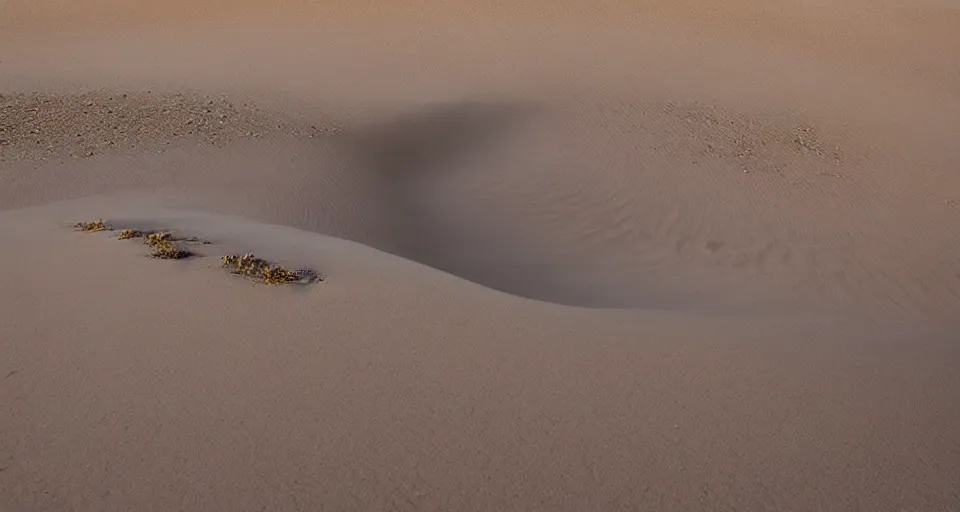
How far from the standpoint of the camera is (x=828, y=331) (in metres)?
5.99

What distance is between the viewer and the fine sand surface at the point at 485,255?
154 inches

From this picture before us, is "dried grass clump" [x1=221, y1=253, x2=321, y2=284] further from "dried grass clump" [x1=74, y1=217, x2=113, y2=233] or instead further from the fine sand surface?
"dried grass clump" [x1=74, y1=217, x2=113, y2=233]

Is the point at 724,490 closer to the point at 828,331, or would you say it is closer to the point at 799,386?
the point at 799,386

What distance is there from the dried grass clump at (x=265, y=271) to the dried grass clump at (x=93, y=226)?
5.05 feet

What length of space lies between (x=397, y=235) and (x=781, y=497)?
271 inches

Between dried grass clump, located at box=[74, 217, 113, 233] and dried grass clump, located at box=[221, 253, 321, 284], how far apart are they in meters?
1.54

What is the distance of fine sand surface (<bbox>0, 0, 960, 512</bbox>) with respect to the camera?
3908 mm

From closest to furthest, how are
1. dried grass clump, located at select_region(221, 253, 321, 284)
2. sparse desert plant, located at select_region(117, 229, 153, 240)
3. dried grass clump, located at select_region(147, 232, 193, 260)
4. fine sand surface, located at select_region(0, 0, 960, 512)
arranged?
1. fine sand surface, located at select_region(0, 0, 960, 512)
2. dried grass clump, located at select_region(221, 253, 321, 284)
3. dried grass clump, located at select_region(147, 232, 193, 260)
4. sparse desert plant, located at select_region(117, 229, 153, 240)

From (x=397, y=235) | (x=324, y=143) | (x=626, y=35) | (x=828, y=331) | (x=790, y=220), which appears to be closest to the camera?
(x=828, y=331)

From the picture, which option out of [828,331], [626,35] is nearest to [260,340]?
[828,331]

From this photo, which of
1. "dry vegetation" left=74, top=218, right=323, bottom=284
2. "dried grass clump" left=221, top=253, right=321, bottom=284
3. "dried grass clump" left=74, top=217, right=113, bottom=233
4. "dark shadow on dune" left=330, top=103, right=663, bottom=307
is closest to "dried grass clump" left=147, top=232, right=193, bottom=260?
"dry vegetation" left=74, top=218, right=323, bottom=284

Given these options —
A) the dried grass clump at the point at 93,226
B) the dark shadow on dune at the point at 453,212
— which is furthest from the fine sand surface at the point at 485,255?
the dried grass clump at the point at 93,226

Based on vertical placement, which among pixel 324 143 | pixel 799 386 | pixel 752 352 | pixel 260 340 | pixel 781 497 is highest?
pixel 324 143

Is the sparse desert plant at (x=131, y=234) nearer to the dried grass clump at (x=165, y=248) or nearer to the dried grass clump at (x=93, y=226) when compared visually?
the dried grass clump at (x=165, y=248)
